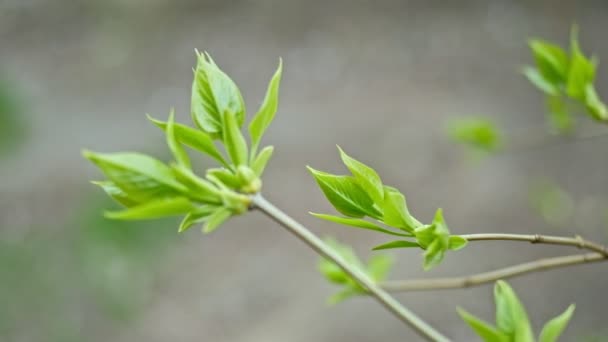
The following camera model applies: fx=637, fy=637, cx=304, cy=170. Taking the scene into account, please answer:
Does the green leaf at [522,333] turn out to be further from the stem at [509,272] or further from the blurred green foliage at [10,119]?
the blurred green foliage at [10,119]

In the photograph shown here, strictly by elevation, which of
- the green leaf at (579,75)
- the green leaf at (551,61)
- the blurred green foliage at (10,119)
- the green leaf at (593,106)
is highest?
the blurred green foliage at (10,119)

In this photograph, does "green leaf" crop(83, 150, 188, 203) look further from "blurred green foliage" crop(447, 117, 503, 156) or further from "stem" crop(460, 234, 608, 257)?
"blurred green foliage" crop(447, 117, 503, 156)

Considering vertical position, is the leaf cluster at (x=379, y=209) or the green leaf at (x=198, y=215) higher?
the leaf cluster at (x=379, y=209)

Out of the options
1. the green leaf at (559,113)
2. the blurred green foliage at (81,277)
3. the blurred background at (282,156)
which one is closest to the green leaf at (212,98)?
the green leaf at (559,113)

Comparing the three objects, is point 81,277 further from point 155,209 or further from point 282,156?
point 155,209

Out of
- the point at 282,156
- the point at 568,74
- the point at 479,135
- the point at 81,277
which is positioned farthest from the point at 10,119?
the point at 568,74
